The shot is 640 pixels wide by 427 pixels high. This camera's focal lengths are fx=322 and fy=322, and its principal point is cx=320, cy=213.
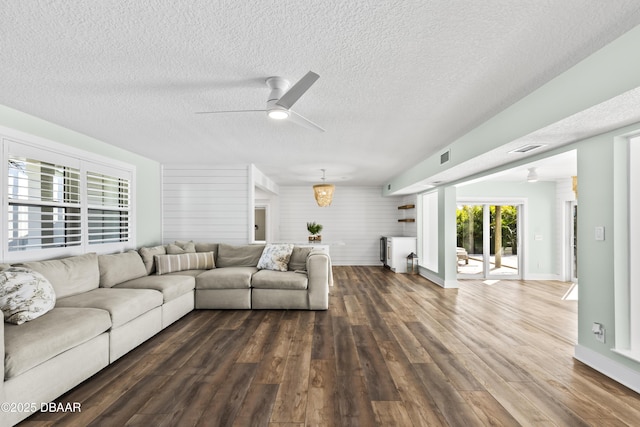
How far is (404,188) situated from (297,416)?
589 centimetres

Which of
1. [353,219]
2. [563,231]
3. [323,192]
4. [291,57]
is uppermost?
[291,57]

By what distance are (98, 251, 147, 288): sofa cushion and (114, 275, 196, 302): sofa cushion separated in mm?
96

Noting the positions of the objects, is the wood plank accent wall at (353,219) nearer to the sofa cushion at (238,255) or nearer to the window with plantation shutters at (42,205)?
the sofa cushion at (238,255)

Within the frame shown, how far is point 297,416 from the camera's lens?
2.11 meters

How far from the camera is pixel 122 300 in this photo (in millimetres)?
3150

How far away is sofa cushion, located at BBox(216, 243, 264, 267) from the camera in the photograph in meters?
5.55

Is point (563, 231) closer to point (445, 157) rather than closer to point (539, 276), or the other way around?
point (539, 276)

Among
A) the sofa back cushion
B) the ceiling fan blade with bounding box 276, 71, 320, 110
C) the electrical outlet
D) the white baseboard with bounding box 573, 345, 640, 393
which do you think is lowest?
the white baseboard with bounding box 573, 345, 640, 393

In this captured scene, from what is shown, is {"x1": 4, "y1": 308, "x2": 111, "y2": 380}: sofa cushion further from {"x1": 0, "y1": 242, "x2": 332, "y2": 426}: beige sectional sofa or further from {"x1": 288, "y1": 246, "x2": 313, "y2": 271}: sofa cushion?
{"x1": 288, "y1": 246, "x2": 313, "y2": 271}: sofa cushion

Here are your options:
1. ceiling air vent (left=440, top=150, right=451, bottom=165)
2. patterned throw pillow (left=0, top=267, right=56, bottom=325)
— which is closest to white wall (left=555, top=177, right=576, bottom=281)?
ceiling air vent (left=440, top=150, right=451, bottom=165)

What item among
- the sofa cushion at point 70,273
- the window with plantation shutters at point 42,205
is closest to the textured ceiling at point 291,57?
the window with plantation shutters at point 42,205

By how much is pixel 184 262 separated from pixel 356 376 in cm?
350

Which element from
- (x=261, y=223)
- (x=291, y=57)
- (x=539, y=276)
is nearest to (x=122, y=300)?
(x=291, y=57)

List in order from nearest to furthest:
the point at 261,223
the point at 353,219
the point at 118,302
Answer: the point at 118,302 < the point at 353,219 < the point at 261,223
